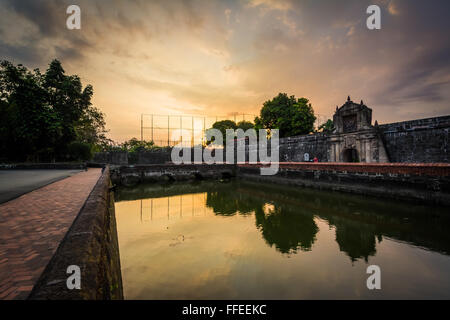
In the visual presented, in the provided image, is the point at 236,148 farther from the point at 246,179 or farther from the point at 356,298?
the point at 356,298

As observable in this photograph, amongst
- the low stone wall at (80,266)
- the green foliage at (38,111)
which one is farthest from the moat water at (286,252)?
the green foliage at (38,111)

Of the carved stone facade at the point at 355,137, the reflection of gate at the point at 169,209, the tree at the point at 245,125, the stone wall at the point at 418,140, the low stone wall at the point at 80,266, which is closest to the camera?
the low stone wall at the point at 80,266

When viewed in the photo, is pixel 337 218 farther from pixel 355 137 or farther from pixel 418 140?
pixel 355 137

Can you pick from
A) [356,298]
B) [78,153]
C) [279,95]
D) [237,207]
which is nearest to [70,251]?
[356,298]

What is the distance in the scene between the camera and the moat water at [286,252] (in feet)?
9.31

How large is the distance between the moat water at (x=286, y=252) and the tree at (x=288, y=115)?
20318mm

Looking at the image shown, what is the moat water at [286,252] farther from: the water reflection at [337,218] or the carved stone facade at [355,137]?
the carved stone facade at [355,137]

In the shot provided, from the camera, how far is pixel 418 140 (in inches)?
444

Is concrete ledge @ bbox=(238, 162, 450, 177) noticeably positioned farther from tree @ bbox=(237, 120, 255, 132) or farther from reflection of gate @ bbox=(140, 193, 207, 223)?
tree @ bbox=(237, 120, 255, 132)

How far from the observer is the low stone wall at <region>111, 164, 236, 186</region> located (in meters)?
16.2

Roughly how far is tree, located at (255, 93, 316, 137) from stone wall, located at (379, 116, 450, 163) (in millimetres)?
13441

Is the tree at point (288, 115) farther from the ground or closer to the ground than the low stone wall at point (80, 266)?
farther from the ground

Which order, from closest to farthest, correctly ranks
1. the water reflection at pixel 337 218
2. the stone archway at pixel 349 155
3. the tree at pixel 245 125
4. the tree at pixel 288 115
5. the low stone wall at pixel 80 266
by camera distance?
the low stone wall at pixel 80 266
the water reflection at pixel 337 218
the stone archway at pixel 349 155
the tree at pixel 288 115
the tree at pixel 245 125

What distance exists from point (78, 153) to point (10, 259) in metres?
23.6
